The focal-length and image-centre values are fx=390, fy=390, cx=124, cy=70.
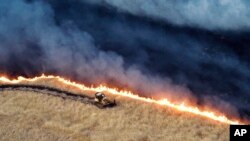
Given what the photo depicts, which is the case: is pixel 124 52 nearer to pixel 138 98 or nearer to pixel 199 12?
pixel 138 98

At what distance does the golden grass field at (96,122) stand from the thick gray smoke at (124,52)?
1197 mm

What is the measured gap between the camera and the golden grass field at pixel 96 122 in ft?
38.5

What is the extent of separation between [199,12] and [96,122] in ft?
23.2

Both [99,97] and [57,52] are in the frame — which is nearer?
[99,97]

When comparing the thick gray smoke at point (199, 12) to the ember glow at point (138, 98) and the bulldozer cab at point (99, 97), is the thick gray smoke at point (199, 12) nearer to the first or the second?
the ember glow at point (138, 98)

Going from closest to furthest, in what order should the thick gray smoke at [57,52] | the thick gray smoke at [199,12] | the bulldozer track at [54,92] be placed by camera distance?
the bulldozer track at [54,92], the thick gray smoke at [57,52], the thick gray smoke at [199,12]

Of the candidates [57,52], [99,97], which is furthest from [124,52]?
[99,97]

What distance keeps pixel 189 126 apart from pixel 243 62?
3.92 m

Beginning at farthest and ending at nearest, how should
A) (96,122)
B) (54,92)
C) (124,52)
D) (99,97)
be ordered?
(124,52) → (54,92) → (99,97) → (96,122)

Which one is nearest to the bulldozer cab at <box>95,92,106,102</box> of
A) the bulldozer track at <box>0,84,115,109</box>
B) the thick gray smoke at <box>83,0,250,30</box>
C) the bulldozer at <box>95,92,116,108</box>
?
the bulldozer at <box>95,92,116,108</box>

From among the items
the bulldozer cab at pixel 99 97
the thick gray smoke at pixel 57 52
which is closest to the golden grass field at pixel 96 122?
the bulldozer cab at pixel 99 97

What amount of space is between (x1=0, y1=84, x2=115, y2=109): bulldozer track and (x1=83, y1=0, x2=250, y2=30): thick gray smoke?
554 centimetres

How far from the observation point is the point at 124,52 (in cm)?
1575

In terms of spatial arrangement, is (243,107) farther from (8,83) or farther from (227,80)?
(8,83)
